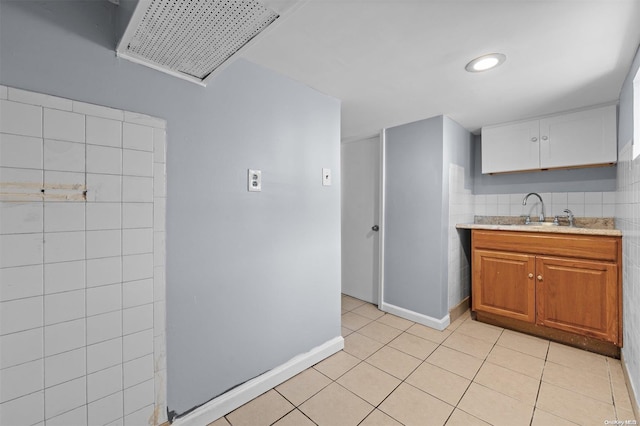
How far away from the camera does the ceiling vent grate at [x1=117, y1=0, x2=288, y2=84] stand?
918 millimetres

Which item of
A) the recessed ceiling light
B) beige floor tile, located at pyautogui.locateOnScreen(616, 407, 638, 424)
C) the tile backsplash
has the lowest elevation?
beige floor tile, located at pyautogui.locateOnScreen(616, 407, 638, 424)

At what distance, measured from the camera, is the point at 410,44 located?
142 centimetres

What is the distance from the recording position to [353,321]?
2.73 meters

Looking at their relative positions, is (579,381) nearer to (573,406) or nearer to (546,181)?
(573,406)

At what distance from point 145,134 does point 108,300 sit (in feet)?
2.49

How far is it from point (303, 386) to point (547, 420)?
1.38 m

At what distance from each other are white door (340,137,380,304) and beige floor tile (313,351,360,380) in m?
1.18

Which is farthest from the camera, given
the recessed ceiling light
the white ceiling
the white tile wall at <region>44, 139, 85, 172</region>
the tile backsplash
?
the tile backsplash

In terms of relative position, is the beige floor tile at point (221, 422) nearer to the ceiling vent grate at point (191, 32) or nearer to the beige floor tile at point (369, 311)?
the beige floor tile at point (369, 311)

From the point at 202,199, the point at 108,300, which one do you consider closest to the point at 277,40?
the point at 202,199

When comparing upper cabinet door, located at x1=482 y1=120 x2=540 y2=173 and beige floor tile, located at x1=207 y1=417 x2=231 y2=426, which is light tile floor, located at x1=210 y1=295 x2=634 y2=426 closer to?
beige floor tile, located at x1=207 y1=417 x2=231 y2=426

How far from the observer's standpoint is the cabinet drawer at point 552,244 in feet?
6.64

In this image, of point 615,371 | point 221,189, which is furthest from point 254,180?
point 615,371

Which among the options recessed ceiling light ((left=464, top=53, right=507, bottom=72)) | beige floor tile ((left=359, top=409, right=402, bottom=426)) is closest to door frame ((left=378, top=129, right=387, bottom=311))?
recessed ceiling light ((left=464, top=53, right=507, bottom=72))
